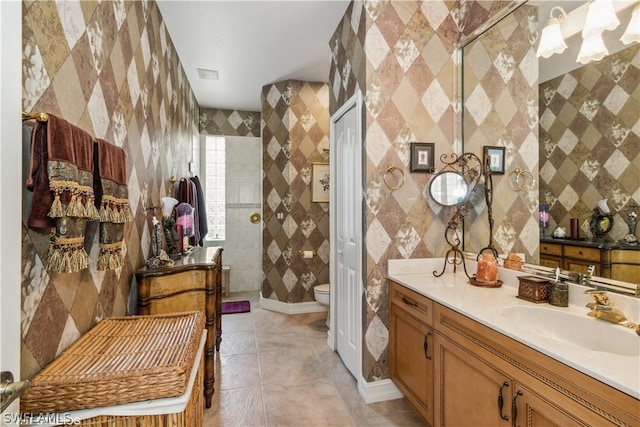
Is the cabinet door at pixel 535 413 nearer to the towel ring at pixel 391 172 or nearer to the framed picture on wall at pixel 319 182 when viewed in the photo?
the towel ring at pixel 391 172

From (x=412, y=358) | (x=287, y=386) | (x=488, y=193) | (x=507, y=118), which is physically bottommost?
(x=287, y=386)

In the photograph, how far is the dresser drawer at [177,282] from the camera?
188cm

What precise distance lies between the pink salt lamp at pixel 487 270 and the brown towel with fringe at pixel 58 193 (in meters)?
1.94

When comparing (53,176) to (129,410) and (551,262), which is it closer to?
(129,410)

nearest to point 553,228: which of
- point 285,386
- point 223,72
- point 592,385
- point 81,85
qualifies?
point 592,385

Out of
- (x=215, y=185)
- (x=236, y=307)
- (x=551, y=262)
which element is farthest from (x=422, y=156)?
(x=215, y=185)

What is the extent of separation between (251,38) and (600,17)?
2544 millimetres

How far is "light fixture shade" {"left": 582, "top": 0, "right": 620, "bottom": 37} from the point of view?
134cm

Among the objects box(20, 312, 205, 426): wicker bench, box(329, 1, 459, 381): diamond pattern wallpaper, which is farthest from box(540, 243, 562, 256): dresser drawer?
box(20, 312, 205, 426): wicker bench

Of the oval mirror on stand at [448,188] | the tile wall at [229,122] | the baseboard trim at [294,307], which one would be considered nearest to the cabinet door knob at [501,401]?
the oval mirror on stand at [448,188]

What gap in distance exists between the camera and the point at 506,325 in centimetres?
122

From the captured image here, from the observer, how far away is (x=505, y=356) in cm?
118

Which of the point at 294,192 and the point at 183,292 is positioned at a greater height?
the point at 294,192

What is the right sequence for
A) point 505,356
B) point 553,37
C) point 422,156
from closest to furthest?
point 505,356
point 553,37
point 422,156
